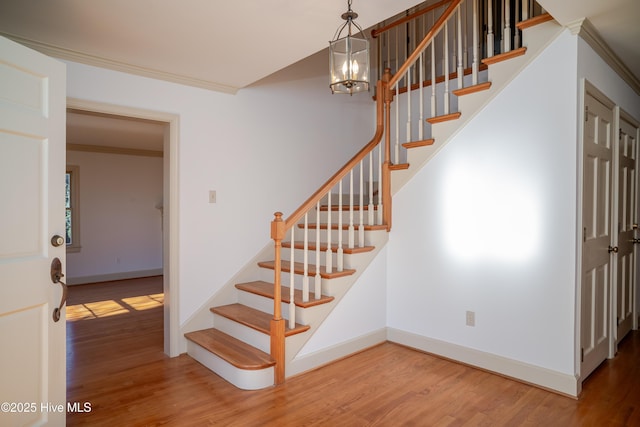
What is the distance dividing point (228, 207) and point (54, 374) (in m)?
1.98

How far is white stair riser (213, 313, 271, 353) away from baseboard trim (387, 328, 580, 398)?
1.28m

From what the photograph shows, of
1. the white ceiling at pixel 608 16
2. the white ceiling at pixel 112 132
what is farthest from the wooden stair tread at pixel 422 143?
the white ceiling at pixel 112 132

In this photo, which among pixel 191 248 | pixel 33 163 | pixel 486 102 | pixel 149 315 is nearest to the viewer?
pixel 33 163

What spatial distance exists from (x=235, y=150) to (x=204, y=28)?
1.37m

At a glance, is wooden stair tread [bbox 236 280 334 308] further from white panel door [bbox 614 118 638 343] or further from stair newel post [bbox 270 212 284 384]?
white panel door [bbox 614 118 638 343]

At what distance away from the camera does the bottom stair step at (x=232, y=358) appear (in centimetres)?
262

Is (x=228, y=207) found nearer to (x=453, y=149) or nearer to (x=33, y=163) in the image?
(x=33, y=163)

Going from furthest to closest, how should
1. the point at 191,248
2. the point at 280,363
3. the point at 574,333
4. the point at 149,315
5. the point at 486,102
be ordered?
the point at 149,315 → the point at 191,248 → the point at 486,102 → the point at 280,363 → the point at 574,333

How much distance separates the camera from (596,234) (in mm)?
2805

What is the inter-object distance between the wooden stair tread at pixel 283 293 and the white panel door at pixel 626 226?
8.11 ft

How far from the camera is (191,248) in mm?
3359

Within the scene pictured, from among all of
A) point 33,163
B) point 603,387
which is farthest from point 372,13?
point 603,387

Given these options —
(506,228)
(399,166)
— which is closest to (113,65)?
(399,166)

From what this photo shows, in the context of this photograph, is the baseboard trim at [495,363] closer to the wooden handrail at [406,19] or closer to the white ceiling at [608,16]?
the white ceiling at [608,16]
